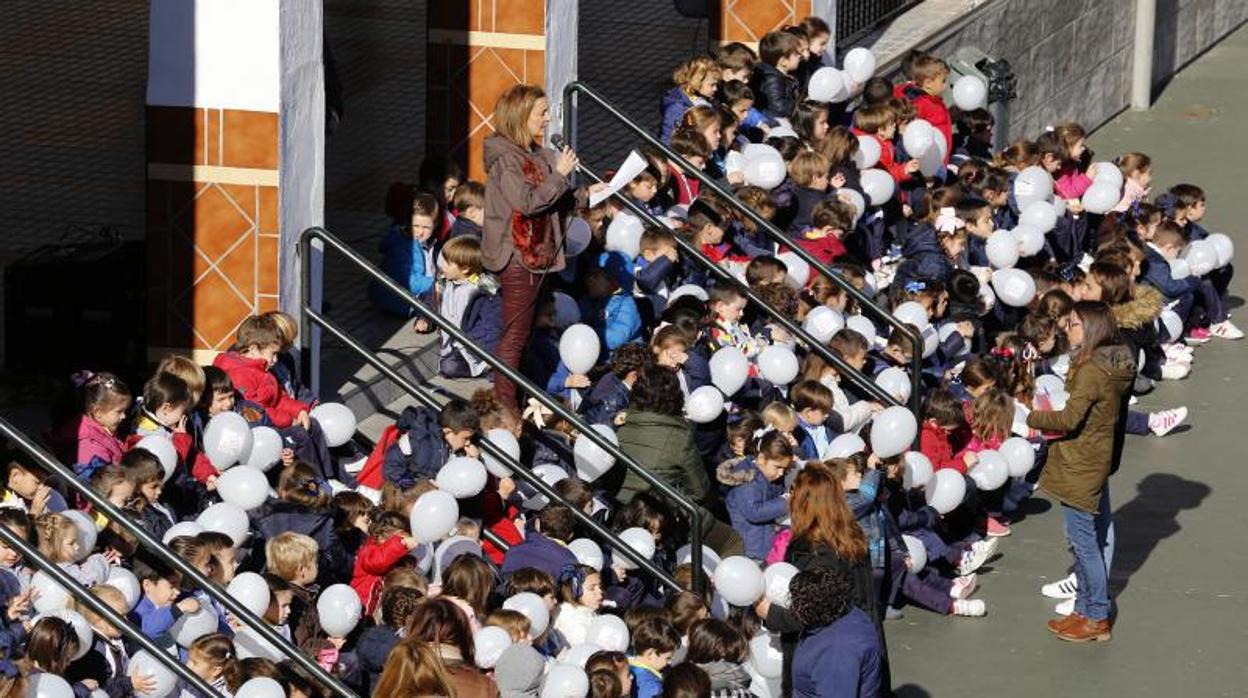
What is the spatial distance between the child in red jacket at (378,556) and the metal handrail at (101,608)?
1.31m

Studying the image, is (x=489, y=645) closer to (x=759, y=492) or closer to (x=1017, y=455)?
(x=759, y=492)

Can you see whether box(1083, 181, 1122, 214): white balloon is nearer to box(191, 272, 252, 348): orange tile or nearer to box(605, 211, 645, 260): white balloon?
box(605, 211, 645, 260): white balloon

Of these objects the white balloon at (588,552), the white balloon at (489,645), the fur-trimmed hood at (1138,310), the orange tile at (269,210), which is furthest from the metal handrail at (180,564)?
the fur-trimmed hood at (1138,310)

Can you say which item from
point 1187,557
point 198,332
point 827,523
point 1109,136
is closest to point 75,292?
point 198,332

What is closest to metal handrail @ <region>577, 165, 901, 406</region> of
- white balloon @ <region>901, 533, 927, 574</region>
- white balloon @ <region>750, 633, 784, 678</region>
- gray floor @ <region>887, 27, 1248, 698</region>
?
white balloon @ <region>901, 533, 927, 574</region>

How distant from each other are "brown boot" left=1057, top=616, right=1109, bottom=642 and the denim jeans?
0.03 m

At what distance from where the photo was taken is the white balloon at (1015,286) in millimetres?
16062

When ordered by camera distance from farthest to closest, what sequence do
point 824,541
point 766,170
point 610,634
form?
1. point 766,170
2. point 610,634
3. point 824,541

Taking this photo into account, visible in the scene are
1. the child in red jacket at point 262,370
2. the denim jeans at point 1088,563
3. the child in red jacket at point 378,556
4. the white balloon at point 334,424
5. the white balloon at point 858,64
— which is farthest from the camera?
the white balloon at point 858,64

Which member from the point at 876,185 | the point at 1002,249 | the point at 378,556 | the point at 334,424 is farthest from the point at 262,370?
the point at 1002,249

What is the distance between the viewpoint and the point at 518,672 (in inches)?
415

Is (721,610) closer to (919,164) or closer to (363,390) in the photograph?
(363,390)

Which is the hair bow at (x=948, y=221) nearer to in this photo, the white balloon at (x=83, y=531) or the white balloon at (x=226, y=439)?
the white balloon at (x=226, y=439)

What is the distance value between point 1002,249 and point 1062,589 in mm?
3215
